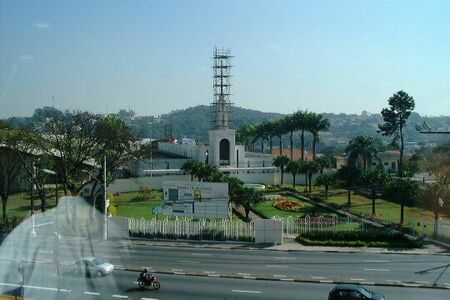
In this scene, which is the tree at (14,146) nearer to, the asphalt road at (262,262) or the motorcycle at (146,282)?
the asphalt road at (262,262)

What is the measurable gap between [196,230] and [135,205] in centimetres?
1638

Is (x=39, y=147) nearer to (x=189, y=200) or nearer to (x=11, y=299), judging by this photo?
(x=189, y=200)

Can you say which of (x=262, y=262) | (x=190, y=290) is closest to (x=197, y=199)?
(x=262, y=262)

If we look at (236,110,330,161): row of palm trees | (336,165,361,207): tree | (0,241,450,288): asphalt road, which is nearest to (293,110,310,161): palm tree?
(236,110,330,161): row of palm trees

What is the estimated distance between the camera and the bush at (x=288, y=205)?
146ft

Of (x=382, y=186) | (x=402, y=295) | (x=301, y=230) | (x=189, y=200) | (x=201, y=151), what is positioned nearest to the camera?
(x=402, y=295)

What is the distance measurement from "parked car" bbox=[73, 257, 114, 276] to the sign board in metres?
14.1

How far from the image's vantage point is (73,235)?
34.3 metres

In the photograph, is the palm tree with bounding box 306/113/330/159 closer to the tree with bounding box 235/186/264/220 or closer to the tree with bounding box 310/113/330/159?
the tree with bounding box 310/113/330/159

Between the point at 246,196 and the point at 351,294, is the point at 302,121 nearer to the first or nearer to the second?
the point at 246,196

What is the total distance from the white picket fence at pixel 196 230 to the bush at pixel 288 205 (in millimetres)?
10792

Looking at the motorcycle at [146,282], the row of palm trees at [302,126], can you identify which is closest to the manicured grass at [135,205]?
the motorcycle at [146,282]

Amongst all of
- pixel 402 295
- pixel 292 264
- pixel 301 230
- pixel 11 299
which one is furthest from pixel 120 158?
pixel 402 295

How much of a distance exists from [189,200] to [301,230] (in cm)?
851
